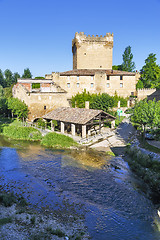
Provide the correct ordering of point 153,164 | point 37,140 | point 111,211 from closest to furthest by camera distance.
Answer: point 111,211
point 153,164
point 37,140

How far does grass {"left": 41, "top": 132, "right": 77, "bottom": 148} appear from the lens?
23.3 m

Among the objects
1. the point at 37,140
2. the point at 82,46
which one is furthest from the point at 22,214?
the point at 82,46

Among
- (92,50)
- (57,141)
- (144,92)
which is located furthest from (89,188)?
(92,50)

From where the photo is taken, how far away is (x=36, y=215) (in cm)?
972

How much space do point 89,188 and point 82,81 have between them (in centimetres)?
3335

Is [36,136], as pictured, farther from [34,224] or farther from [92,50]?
[92,50]

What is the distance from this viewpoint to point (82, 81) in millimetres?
43688

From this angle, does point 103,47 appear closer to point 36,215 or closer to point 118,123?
point 118,123

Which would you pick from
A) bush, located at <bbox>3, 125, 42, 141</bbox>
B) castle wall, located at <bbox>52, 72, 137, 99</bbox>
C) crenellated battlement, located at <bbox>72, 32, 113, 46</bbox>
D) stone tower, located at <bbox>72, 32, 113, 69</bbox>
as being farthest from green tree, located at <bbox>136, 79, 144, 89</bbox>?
bush, located at <bbox>3, 125, 42, 141</bbox>

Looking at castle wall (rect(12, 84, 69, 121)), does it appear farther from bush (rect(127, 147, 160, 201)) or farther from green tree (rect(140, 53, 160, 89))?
green tree (rect(140, 53, 160, 89))

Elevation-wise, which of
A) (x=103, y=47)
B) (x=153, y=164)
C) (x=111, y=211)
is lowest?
(x=111, y=211)

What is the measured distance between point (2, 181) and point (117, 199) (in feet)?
27.4

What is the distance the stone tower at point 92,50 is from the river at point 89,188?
32.1m

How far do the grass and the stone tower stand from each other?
2735 cm
